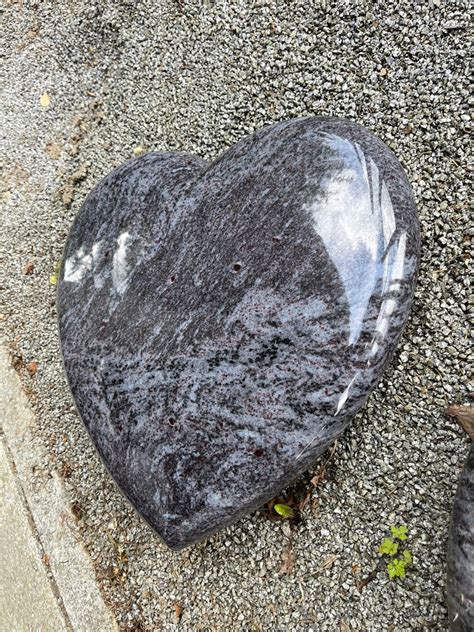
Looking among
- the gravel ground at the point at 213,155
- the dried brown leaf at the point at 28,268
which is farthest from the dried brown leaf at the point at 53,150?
the dried brown leaf at the point at 28,268

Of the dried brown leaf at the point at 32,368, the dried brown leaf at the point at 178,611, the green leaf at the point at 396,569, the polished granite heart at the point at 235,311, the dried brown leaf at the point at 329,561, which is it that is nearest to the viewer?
the polished granite heart at the point at 235,311

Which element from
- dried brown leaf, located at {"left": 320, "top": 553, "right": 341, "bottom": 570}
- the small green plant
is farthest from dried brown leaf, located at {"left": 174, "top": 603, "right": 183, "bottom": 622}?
the small green plant

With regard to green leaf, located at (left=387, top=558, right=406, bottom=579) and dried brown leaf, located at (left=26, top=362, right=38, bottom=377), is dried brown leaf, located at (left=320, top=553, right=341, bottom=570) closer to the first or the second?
green leaf, located at (left=387, top=558, right=406, bottom=579)

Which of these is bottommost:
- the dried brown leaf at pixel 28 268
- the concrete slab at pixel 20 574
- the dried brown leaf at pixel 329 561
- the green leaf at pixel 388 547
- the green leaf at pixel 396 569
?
the concrete slab at pixel 20 574

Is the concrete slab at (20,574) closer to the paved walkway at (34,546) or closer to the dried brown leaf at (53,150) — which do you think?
the paved walkway at (34,546)

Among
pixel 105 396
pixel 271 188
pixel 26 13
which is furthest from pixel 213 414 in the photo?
pixel 26 13

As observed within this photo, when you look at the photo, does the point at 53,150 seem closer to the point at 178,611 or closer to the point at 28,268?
the point at 28,268
